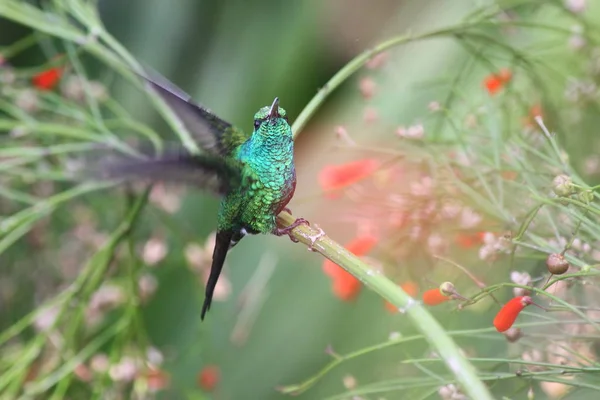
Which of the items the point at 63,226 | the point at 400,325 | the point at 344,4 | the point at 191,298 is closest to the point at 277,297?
the point at 191,298

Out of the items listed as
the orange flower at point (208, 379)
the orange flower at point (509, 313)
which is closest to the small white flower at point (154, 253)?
the orange flower at point (208, 379)

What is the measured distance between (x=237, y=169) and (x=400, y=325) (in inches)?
21.8

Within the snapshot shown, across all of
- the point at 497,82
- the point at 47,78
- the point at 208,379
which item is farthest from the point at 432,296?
the point at 47,78

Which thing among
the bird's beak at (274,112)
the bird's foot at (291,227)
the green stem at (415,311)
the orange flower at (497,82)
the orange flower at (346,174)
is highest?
the orange flower at (497,82)

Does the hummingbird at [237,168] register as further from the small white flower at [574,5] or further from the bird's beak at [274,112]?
the small white flower at [574,5]

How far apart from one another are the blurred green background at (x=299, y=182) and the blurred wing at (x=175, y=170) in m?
0.39

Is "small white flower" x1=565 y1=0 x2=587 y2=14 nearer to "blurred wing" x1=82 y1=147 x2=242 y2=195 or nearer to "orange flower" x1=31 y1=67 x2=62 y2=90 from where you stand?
"blurred wing" x1=82 y1=147 x2=242 y2=195

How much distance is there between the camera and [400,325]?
41.1 inches

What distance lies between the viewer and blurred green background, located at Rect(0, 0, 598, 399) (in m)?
1.15

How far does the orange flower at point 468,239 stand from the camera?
30.9 inches

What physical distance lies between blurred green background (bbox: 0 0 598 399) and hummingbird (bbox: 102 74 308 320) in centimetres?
31

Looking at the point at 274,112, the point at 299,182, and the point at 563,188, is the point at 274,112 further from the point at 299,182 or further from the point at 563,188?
the point at 299,182

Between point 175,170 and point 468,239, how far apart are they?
438 millimetres

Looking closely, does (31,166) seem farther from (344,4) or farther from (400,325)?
(344,4)
